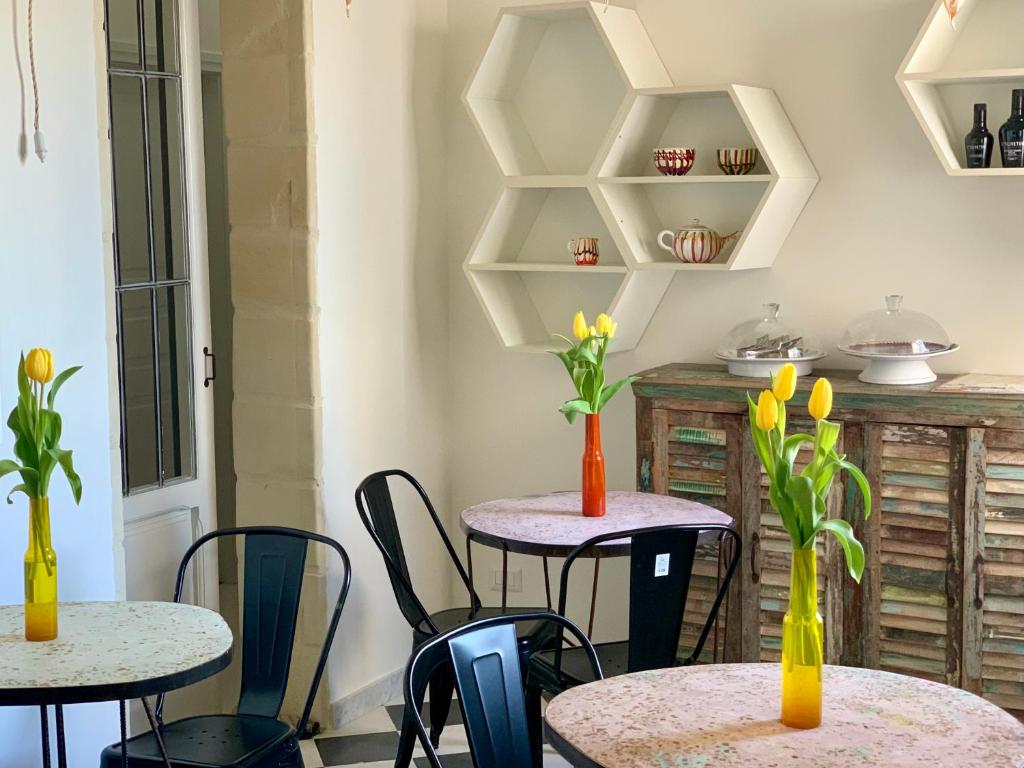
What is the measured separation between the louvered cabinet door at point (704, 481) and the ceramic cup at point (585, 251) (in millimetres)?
562

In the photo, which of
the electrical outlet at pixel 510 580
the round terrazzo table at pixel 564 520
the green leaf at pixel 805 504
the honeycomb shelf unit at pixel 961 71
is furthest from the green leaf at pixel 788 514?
the electrical outlet at pixel 510 580

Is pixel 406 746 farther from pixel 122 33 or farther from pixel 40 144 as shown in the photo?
pixel 122 33

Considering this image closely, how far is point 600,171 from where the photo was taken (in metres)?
3.76

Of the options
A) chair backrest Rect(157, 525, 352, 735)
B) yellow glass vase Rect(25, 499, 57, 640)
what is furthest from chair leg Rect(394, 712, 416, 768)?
yellow glass vase Rect(25, 499, 57, 640)

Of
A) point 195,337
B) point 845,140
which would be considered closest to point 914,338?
point 845,140

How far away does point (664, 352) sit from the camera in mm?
4066

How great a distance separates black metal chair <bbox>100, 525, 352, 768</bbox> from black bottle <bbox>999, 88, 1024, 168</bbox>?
1992 mm

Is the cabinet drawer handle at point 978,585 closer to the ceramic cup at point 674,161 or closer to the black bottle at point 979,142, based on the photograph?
the black bottle at point 979,142

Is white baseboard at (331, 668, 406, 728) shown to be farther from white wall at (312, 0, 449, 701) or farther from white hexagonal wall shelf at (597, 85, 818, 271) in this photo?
white hexagonal wall shelf at (597, 85, 818, 271)

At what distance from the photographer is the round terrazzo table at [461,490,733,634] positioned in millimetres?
3141

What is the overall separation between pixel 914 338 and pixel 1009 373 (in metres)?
0.32

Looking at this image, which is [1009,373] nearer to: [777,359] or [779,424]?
[777,359]

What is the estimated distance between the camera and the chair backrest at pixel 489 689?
2.18 metres

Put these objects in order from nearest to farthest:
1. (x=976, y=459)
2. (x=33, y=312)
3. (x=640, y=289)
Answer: (x=33, y=312)
(x=976, y=459)
(x=640, y=289)
